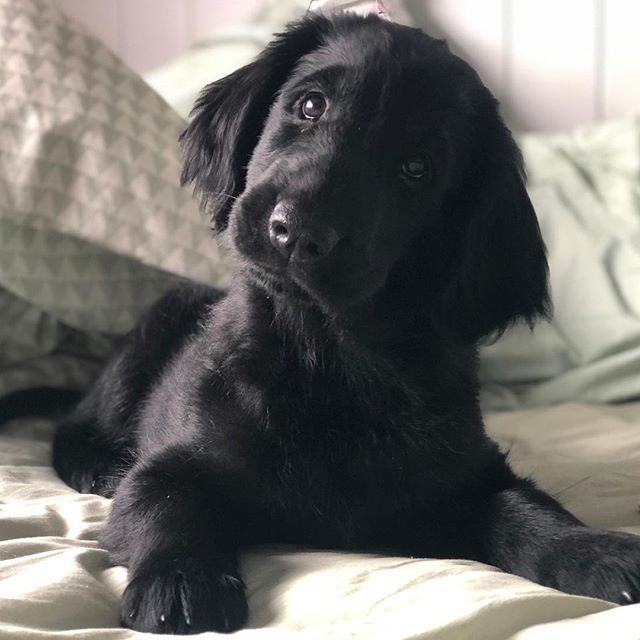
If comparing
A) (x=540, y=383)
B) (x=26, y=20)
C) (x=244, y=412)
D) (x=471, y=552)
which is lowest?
(x=540, y=383)

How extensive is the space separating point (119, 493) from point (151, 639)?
34 centimetres

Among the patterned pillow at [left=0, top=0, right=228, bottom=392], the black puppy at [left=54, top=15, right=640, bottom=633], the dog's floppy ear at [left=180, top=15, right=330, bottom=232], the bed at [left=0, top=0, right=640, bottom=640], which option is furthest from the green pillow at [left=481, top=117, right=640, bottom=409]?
the dog's floppy ear at [left=180, top=15, right=330, bottom=232]

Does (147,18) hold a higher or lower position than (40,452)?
higher

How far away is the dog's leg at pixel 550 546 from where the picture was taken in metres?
1.06

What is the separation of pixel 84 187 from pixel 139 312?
258mm

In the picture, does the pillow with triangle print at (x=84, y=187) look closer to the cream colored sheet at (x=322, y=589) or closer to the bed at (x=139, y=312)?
the bed at (x=139, y=312)

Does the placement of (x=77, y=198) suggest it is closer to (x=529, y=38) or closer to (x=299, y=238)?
(x=299, y=238)

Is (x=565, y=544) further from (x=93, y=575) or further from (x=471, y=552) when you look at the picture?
(x=93, y=575)

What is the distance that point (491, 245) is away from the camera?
1273mm

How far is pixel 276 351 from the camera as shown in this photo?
1.26 m

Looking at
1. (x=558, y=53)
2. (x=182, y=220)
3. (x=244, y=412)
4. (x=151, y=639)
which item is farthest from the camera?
(x=558, y=53)

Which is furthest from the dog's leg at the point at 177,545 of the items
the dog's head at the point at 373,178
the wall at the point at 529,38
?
the wall at the point at 529,38

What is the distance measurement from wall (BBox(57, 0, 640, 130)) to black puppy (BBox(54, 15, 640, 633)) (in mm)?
1716

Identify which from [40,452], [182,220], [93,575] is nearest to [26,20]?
[182,220]
